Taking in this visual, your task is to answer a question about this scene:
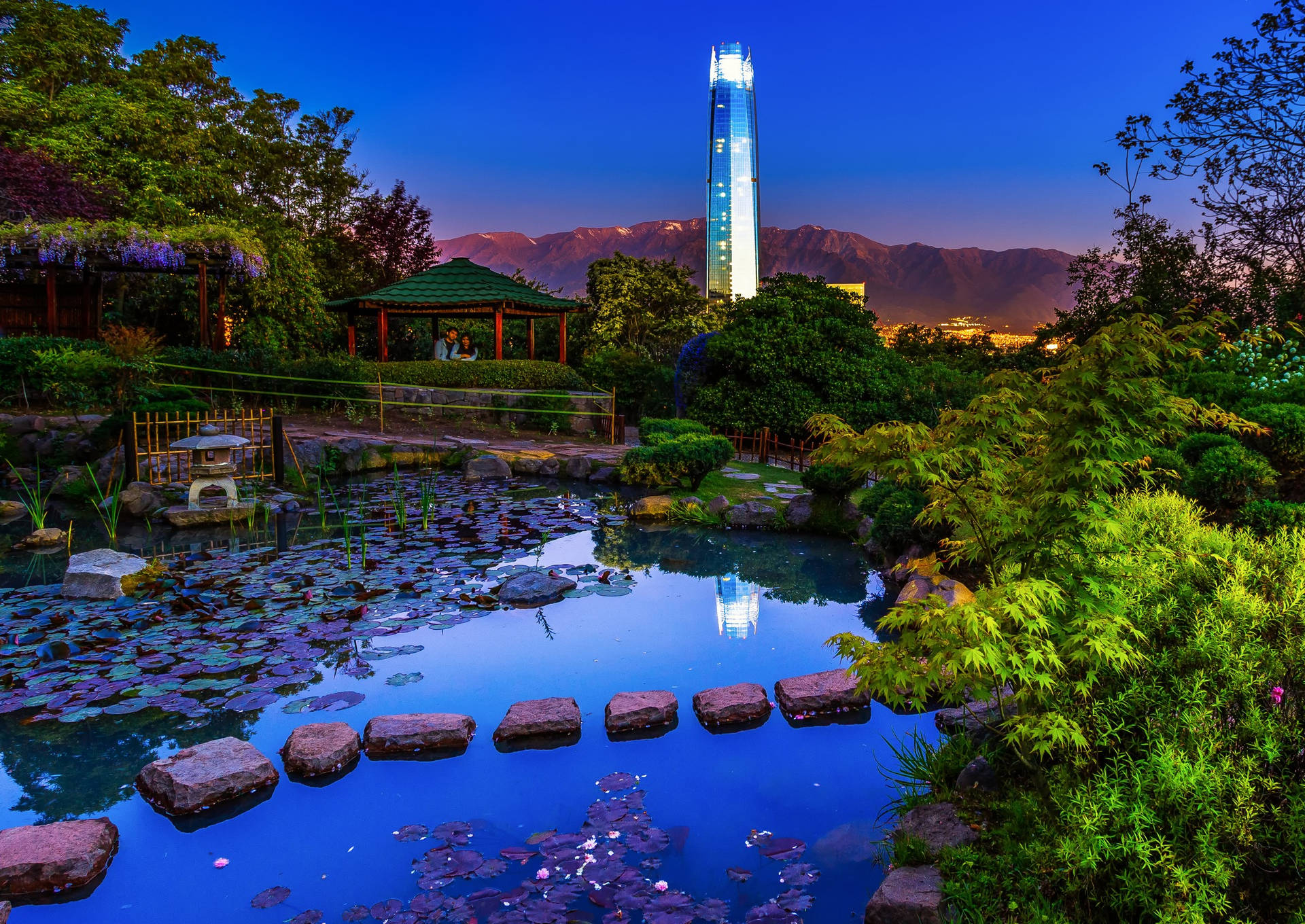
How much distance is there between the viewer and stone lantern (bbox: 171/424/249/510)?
8844 millimetres

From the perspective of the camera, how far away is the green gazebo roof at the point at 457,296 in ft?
63.0

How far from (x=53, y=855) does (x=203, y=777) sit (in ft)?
2.05

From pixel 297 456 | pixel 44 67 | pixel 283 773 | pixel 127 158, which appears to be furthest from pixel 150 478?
pixel 44 67

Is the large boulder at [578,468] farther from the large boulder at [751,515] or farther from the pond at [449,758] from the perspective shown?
the pond at [449,758]

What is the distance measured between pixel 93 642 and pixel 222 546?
2834 mm

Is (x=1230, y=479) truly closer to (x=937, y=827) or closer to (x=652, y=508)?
(x=937, y=827)

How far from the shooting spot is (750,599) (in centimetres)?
702

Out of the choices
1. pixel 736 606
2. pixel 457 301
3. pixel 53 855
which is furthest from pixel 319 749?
pixel 457 301

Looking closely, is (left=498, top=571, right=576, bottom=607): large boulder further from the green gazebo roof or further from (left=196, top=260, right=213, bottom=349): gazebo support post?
the green gazebo roof

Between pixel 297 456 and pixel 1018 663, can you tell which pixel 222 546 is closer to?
pixel 297 456

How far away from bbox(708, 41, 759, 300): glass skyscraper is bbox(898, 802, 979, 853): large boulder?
3061 inches

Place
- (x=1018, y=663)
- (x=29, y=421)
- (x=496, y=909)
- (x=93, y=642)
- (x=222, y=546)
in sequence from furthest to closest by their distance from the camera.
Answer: (x=29, y=421)
(x=222, y=546)
(x=93, y=642)
(x=496, y=909)
(x=1018, y=663)

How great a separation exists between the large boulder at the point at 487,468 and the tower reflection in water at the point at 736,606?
6.00 meters

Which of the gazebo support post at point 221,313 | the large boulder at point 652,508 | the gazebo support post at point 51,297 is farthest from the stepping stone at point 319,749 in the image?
the gazebo support post at point 221,313
